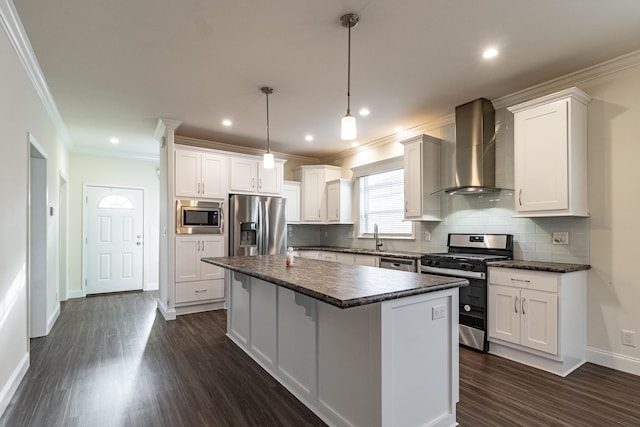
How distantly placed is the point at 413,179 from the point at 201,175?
2.99m

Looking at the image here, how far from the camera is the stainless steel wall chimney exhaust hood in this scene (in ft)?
11.8

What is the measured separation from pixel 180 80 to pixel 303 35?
1432mm

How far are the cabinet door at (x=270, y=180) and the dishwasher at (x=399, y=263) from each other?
2.19m

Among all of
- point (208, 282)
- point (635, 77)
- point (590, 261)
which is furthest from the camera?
point (208, 282)

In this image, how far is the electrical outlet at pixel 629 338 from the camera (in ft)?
8.91

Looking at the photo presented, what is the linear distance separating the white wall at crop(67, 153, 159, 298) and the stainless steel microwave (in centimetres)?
244

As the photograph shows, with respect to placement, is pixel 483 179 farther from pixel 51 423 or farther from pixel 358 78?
pixel 51 423

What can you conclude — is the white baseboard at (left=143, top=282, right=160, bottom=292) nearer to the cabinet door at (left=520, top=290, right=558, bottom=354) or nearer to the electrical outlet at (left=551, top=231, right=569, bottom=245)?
the cabinet door at (left=520, top=290, right=558, bottom=354)

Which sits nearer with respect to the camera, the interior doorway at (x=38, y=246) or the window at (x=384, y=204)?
the interior doorway at (x=38, y=246)

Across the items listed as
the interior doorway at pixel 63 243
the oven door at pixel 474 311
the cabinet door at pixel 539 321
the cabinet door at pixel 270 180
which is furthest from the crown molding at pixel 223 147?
the cabinet door at pixel 539 321

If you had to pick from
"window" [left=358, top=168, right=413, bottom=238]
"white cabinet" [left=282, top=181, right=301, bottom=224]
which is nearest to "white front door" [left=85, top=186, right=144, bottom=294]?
"white cabinet" [left=282, top=181, right=301, bottom=224]

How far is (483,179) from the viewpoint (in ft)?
11.7

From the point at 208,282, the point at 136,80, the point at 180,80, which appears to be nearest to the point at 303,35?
the point at 180,80

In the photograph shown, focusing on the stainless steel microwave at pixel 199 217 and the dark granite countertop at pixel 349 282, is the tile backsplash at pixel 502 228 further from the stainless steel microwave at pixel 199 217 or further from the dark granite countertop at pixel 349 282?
the stainless steel microwave at pixel 199 217
